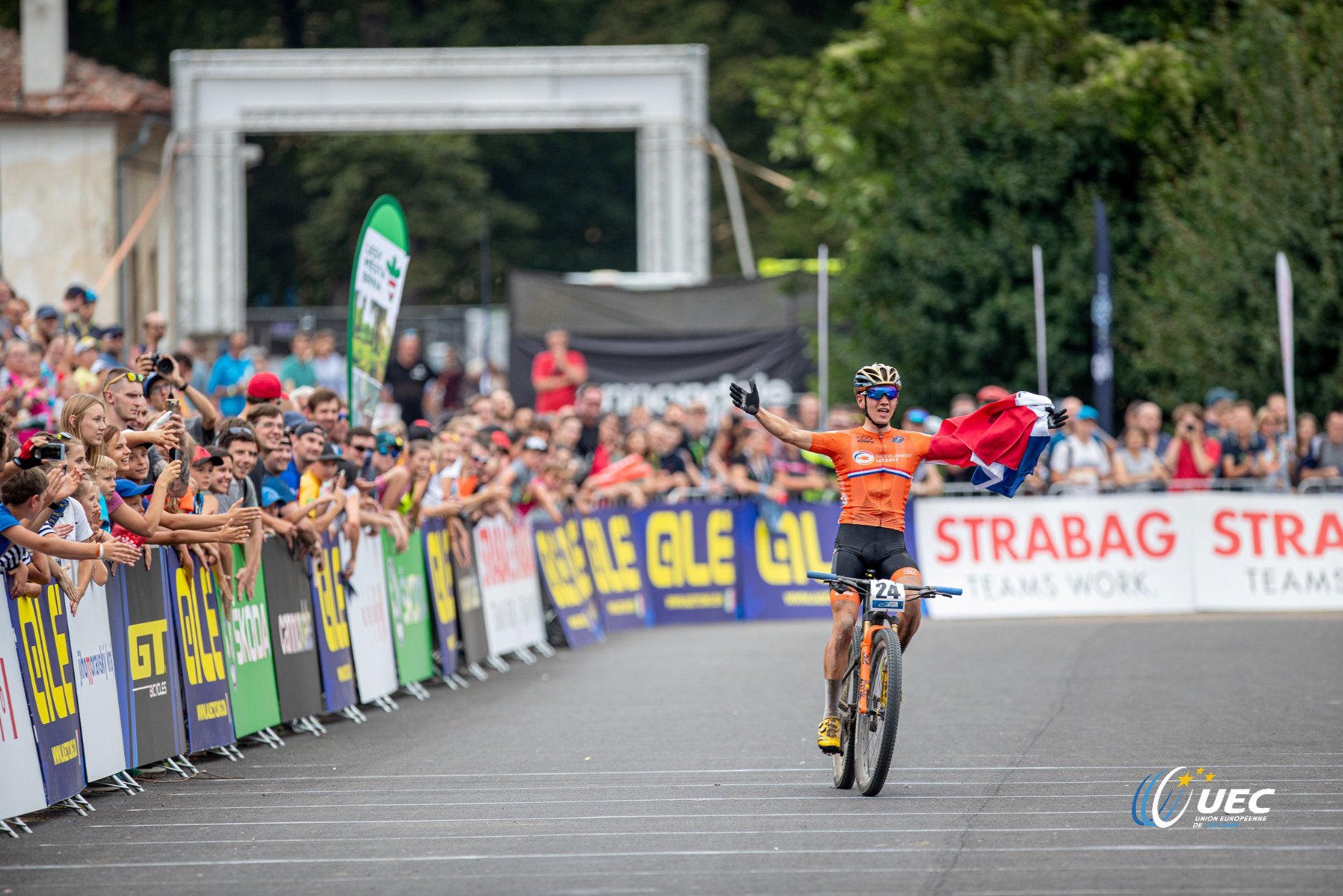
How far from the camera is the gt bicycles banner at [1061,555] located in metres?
21.5

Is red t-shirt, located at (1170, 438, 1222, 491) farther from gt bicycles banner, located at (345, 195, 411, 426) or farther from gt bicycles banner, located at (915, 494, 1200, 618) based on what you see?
gt bicycles banner, located at (345, 195, 411, 426)

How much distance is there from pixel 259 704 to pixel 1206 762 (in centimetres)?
563

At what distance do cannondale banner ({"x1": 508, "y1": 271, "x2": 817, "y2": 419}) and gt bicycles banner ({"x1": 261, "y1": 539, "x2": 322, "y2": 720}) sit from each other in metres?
13.3

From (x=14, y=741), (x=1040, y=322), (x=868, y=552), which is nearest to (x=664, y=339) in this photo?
(x=1040, y=322)

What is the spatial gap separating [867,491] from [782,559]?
466 inches

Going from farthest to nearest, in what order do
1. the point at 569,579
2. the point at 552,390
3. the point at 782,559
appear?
the point at 552,390 → the point at 782,559 → the point at 569,579

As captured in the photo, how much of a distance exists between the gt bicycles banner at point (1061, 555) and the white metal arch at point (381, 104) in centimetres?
774

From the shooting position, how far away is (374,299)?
15328mm

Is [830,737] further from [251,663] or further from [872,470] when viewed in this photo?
[251,663]

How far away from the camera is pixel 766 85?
126ft

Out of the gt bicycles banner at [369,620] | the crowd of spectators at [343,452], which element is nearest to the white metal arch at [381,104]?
the crowd of spectators at [343,452]

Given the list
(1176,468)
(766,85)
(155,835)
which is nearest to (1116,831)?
(155,835)

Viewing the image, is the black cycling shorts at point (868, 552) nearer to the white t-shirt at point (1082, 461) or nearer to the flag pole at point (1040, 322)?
the white t-shirt at point (1082, 461)

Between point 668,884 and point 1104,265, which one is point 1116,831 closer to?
point 668,884
